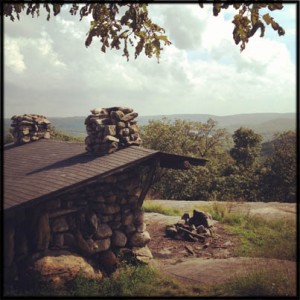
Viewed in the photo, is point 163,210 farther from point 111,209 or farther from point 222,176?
point 222,176

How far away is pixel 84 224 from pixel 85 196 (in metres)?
0.69

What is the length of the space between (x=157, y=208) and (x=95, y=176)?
33.6 feet

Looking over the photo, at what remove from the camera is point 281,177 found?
23828 millimetres

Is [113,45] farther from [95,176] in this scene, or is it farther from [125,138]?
[125,138]

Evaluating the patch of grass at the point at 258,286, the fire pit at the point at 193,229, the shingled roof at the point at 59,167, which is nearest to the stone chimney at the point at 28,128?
the shingled roof at the point at 59,167

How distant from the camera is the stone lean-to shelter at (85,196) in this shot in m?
7.49

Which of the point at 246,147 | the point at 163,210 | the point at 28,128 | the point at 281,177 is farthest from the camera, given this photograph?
the point at 246,147

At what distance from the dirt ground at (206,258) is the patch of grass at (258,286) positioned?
0.44m

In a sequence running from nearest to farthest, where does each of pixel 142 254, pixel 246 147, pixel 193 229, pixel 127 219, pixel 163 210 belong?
pixel 142 254 → pixel 127 219 → pixel 193 229 → pixel 163 210 → pixel 246 147

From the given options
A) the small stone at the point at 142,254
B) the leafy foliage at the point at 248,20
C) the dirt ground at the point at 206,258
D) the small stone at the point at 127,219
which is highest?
the leafy foliage at the point at 248,20

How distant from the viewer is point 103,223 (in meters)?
9.02

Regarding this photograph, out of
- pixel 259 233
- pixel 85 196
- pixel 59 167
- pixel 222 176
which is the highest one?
pixel 59 167

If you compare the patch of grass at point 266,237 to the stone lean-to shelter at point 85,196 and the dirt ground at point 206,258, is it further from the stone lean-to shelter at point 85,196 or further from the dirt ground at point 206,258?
the stone lean-to shelter at point 85,196

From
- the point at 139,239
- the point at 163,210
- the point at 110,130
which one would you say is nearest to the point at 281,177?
the point at 163,210
